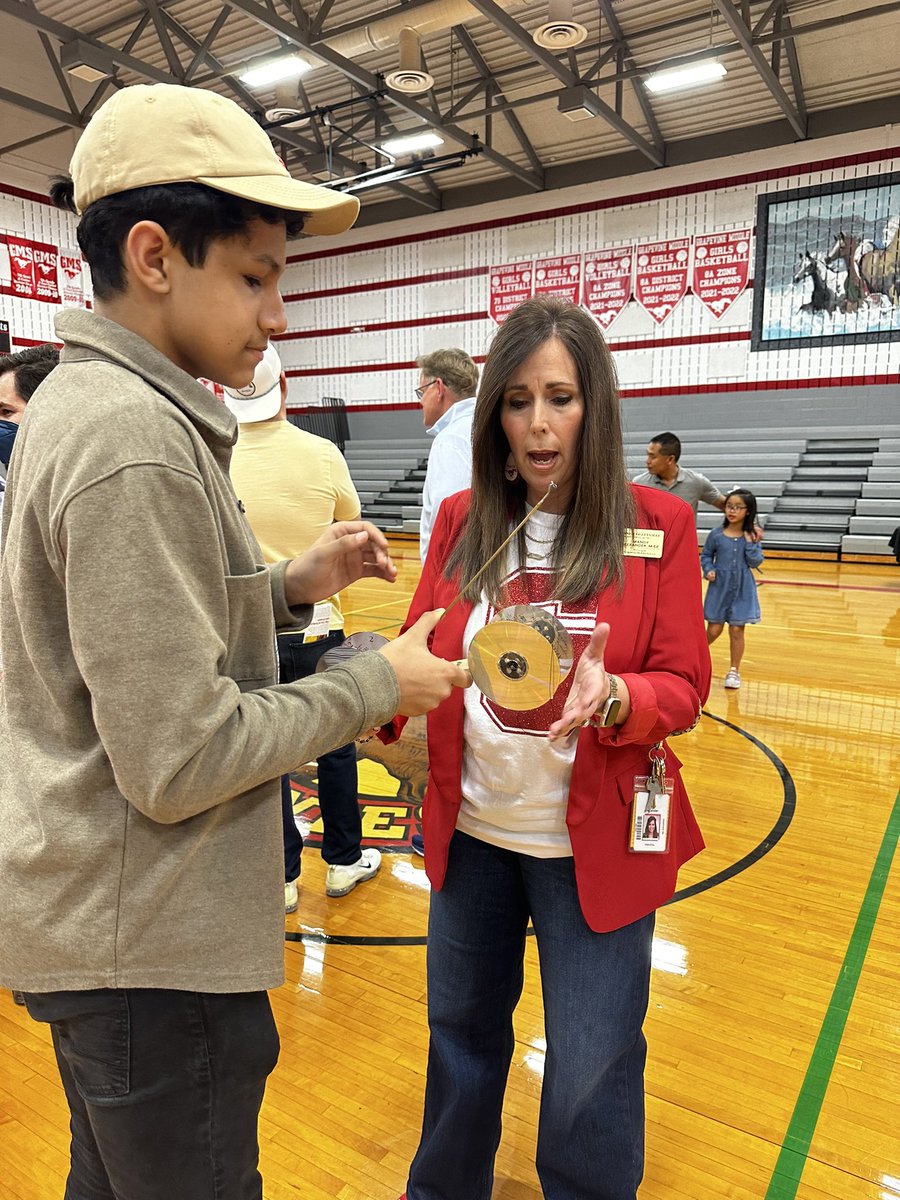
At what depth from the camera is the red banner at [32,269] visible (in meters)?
14.6

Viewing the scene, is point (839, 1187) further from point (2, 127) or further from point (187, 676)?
point (2, 127)

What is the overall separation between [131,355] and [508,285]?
51.9ft

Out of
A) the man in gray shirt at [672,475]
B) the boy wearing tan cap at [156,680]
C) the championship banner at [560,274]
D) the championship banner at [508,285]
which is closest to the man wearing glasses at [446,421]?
the boy wearing tan cap at [156,680]

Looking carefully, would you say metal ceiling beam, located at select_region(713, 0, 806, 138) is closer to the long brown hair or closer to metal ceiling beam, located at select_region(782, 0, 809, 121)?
metal ceiling beam, located at select_region(782, 0, 809, 121)

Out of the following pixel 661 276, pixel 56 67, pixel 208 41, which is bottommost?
pixel 661 276

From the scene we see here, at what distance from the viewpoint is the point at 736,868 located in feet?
9.98

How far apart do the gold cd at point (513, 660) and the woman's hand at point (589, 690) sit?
5 cm

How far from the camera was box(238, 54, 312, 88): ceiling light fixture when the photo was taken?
962 centimetres

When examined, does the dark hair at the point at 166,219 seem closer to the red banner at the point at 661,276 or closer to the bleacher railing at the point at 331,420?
the red banner at the point at 661,276

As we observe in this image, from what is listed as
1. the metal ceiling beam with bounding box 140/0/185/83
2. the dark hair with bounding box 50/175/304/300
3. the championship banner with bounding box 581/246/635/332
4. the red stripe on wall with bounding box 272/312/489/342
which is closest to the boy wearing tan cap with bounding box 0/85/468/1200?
the dark hair with bounding box 50/175/304/300

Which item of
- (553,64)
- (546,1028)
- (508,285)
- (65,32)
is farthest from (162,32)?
(546,1028)

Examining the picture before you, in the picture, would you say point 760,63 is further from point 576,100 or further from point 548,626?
point 548,626

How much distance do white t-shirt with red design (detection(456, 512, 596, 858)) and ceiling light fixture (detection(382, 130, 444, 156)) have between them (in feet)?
40.1

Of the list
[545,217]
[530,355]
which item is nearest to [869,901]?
[530,355]
